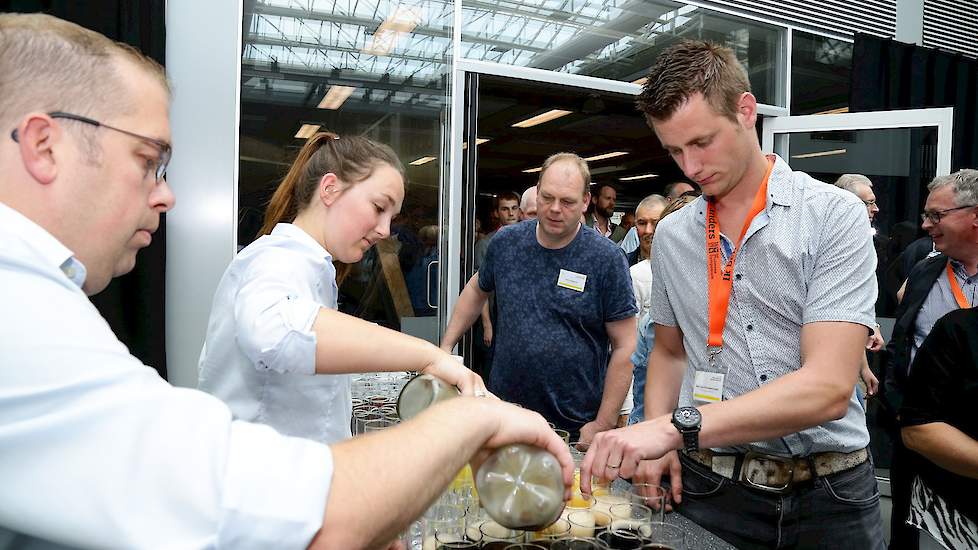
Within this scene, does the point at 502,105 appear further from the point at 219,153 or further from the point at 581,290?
the point at 581,290

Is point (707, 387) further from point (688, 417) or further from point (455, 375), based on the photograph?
point (455, 375)

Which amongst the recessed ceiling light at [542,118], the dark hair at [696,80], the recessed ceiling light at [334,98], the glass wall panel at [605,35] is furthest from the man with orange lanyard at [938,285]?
the recessed ceiling light at [542,118]

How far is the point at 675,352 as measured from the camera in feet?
6.54

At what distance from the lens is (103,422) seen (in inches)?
23.0

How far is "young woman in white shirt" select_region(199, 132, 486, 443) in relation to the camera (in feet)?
4.16

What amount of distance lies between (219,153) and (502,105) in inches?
216

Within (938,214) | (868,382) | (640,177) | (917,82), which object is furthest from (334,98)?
(640,177)

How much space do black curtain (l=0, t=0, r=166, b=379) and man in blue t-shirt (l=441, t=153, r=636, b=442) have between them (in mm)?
1720

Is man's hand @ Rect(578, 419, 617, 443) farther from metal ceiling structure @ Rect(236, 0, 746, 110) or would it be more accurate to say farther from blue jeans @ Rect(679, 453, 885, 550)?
metal ceiling structure @ Rect(236, 0, 746, 110)

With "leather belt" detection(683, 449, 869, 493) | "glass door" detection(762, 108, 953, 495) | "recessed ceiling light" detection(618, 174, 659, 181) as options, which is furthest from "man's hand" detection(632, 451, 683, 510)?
"recessed ceiling light" detection(618, 174, 659, 181)

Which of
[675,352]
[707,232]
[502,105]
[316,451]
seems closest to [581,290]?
[675,352]

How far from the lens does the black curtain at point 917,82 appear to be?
5.70 metres

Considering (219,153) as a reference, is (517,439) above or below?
below

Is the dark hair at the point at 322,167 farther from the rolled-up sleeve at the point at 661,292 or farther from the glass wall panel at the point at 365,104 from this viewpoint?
the glass wall panel at the point at 365,104
